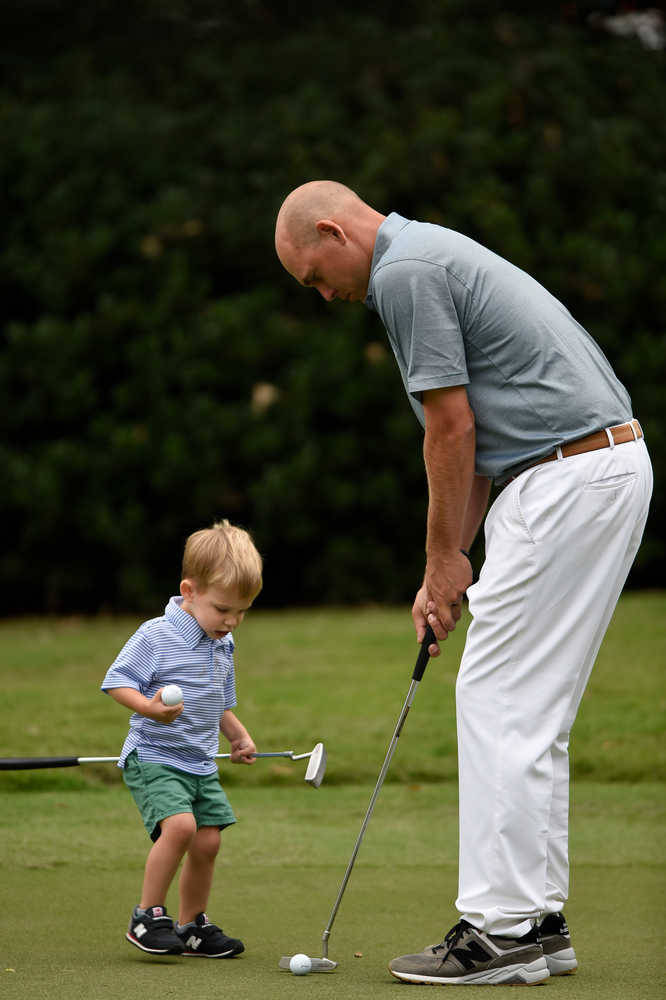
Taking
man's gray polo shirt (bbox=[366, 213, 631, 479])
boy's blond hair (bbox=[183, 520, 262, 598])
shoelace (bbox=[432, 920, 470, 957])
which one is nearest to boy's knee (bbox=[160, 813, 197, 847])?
boy's blond hair (bbox=[183, 520, 262, 598])

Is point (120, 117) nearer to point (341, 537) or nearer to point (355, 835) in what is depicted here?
point (341, 537)

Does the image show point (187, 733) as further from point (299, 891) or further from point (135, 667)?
point (299, 891)

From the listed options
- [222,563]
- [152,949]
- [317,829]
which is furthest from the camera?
[317,829]

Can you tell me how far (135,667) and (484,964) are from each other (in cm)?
114

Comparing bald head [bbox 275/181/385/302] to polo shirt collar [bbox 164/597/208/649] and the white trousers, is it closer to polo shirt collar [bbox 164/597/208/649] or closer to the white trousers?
the white trousers

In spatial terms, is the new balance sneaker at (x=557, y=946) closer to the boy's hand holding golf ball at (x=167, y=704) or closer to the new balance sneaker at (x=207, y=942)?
the new balance sneaker at (x=207, y=942)

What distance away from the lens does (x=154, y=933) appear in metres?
3.66

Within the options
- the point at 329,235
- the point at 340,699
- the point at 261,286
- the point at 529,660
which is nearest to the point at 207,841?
the point at 529,660

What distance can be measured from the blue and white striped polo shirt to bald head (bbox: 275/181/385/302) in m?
0.98

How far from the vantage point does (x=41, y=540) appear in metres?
10.9

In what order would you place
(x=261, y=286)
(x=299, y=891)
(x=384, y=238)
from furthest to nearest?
(x=261, y=286) → (x=299, y=891) → (x=384, y=238)

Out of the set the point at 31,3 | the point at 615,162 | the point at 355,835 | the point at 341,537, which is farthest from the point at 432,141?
the point at 355,835

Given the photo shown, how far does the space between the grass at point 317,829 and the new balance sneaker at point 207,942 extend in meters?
0.06

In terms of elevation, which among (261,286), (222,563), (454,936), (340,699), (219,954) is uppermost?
(261,286)
